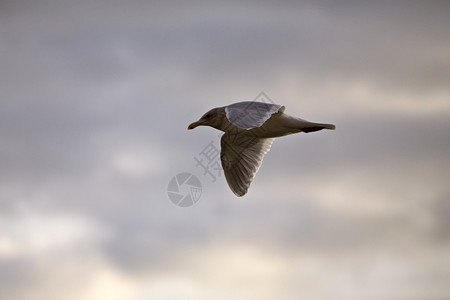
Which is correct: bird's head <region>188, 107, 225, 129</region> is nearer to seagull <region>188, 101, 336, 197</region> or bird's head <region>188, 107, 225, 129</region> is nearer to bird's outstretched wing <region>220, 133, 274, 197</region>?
seagull <region>188, 101, 336, 197</region>

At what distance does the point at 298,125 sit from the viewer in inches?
602

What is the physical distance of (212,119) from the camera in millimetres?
15836

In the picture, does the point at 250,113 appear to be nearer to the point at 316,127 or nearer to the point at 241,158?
the point at 316,127

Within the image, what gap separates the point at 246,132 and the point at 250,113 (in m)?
2.84

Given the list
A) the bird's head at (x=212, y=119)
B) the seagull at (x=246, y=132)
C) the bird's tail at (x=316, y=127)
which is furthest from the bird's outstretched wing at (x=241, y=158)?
the bird's tail at (x=316, y=127)

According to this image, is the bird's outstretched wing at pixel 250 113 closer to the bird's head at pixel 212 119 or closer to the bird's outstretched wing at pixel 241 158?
the bird's head at pixel 212 119

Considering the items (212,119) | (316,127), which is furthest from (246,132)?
(316,127)

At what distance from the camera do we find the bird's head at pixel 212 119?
15702mm

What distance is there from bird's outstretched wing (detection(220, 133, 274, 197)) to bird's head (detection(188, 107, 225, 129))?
32.3 inches

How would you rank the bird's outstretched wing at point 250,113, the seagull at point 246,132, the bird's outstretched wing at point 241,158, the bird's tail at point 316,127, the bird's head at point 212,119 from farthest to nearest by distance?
1. the bird's outstretched wing at point 241,158
2. the bird's head at point 212,119
3. the bird's tail at point 316,127
4. the seagull at point 246,132
5. the bird's outstretched wing at point 250,113

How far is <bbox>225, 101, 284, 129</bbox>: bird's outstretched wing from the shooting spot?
1248 cm

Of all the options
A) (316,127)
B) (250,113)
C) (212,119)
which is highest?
(212,119)

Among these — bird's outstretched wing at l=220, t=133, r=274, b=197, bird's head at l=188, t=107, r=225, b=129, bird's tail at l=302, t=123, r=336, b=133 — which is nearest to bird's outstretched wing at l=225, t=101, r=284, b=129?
bird's tail at l=302, t=123, r=336, b=133

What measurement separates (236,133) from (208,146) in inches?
34.2
